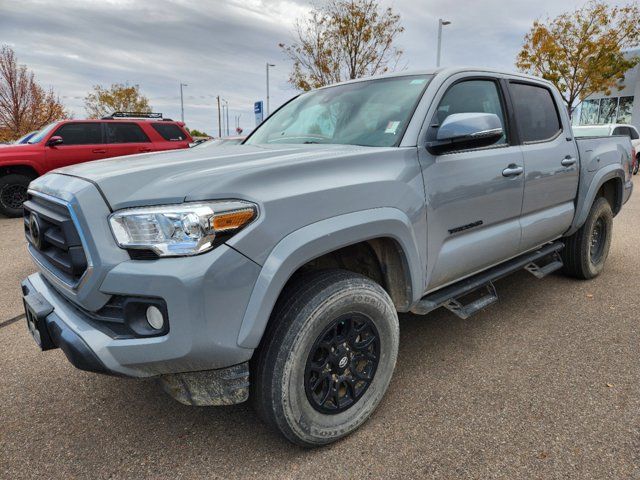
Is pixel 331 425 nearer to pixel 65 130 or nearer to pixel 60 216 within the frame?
pixel 60 216

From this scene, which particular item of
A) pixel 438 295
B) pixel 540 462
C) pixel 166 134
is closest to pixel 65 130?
pixel 166 134

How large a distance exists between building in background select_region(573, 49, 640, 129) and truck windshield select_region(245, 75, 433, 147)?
87.2ft

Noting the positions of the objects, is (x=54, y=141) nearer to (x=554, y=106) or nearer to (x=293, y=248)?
(x=554, y=106)

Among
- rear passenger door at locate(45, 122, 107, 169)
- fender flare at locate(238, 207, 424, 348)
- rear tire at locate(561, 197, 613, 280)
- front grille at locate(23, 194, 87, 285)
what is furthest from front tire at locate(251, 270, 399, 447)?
rear passenger door at locate(45, 122, 107, 169)

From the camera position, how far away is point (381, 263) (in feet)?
7.70

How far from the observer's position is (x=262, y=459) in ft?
6.53

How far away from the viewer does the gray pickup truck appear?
63.0 inches

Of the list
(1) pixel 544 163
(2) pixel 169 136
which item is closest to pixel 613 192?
(1) pixel 544 163

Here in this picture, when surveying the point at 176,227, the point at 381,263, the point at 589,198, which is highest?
the point at 176,227

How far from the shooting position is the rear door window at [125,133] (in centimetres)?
984

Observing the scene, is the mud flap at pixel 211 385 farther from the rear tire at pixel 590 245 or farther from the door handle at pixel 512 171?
the rear tire at pixel 590 245

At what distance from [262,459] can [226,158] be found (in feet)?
4.53

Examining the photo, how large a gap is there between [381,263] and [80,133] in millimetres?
9343

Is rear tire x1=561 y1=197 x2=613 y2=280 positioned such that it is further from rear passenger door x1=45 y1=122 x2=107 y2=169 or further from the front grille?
rear passenger door x1=45 y1=122 x2=107 y2=169
